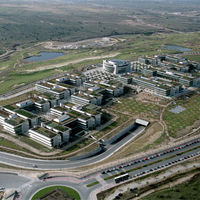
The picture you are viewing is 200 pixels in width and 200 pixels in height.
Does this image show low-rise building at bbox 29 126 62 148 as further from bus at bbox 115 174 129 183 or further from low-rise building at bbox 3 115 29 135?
bus at bbox 115 174 129 183

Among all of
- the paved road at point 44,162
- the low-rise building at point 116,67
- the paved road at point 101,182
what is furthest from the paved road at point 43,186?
the low-rise building at point 116,67

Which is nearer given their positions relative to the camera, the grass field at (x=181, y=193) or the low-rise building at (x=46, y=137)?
the grass field at (x=181, y=193)

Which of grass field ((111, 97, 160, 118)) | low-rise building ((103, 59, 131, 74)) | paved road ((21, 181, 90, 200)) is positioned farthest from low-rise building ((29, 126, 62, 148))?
low-rise building ((103, 59, 131, 74))

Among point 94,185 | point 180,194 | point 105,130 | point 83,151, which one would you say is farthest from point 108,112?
point 180,194

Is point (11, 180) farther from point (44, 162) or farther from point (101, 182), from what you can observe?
point (101, 182)

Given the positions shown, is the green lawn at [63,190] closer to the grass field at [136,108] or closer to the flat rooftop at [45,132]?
the flat rooftop at [45,132]

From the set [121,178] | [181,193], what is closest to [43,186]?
[121,178]
